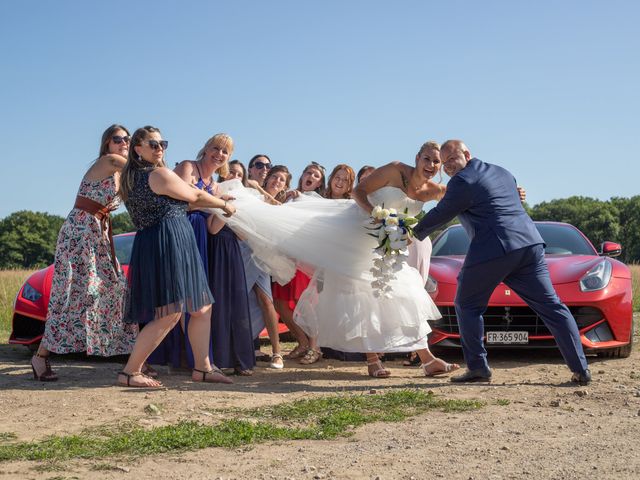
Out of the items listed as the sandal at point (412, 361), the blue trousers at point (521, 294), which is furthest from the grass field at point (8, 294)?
the blue trousers at point (521, 294)

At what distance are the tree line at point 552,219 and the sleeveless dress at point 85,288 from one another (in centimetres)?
6653

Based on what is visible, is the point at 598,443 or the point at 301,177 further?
the point at 301,177

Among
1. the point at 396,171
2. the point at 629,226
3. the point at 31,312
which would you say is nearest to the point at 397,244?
the point at 396,171

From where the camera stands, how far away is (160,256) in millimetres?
6637

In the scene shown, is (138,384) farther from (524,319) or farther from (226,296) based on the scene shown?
(524,319)

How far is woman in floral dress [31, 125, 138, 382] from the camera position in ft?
23.3

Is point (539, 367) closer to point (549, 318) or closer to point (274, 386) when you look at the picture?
point (549, 318)

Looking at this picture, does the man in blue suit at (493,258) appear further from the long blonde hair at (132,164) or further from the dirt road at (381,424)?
the long blonde hair at (132,164)

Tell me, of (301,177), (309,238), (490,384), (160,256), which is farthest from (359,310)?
(301,177)

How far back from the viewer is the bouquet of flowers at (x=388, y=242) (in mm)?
7129

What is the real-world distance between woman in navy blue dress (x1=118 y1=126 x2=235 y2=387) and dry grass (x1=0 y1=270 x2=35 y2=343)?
5.08 metres

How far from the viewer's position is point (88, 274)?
7137 mm

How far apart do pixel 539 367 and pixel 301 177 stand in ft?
11.4

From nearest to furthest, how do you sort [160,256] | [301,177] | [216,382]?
1. [160,256]
2. [216,382]
3. [301,177]
